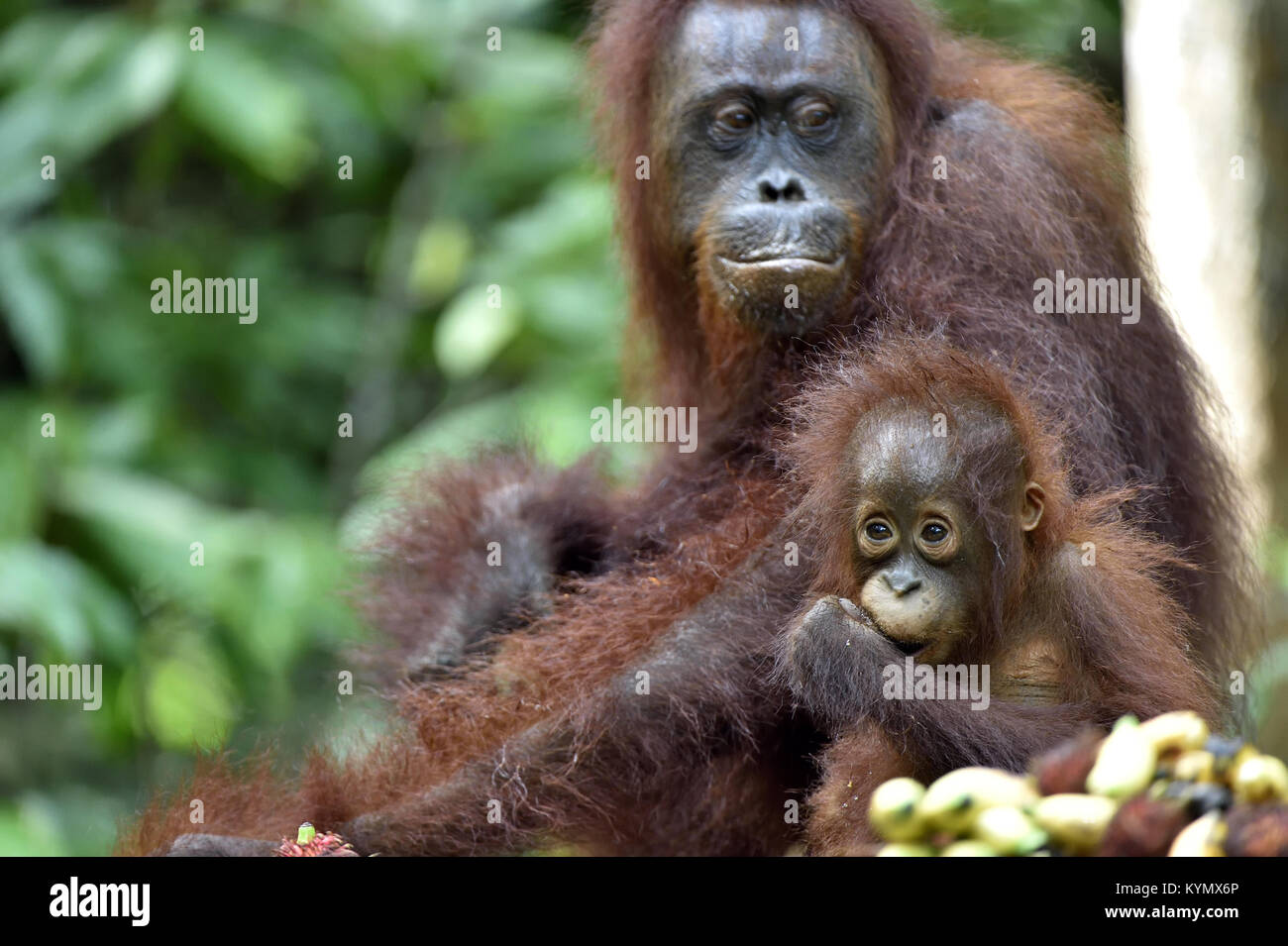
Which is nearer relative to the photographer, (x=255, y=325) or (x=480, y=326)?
(x=480, y=326)

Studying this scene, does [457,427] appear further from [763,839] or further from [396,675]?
[763,839]

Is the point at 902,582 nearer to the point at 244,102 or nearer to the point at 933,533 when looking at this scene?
the point at 933,533

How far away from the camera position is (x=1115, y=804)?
1874 millimetres

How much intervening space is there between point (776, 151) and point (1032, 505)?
1.00m

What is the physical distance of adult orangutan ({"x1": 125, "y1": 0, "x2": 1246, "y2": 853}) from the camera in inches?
109

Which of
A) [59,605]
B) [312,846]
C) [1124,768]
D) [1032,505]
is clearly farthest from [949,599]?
[59,605]

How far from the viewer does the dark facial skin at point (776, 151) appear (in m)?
3.01

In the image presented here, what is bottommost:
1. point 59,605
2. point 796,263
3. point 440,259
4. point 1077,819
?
point 1077,819

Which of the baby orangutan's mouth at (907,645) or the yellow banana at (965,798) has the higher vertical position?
the baby orangutan's mouth at (907,645)

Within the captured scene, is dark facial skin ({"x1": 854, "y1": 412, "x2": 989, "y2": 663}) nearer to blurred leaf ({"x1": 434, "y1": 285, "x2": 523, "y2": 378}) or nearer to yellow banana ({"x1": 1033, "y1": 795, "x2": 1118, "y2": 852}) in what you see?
yellow banana ({"x1": 1033, "y1": 795, "x2": 1118, "y2": 852})

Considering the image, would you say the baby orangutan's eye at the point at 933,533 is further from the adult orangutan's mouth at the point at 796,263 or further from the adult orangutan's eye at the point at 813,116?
the adult orangutan's eye at the point at 813,116

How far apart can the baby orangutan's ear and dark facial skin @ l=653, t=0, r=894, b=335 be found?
680 millimetres

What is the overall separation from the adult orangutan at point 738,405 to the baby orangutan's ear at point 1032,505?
327 millimetres

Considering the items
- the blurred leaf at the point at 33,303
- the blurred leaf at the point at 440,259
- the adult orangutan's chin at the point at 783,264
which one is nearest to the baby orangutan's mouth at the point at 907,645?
the adult orangutan's chin at the point at 783,264
